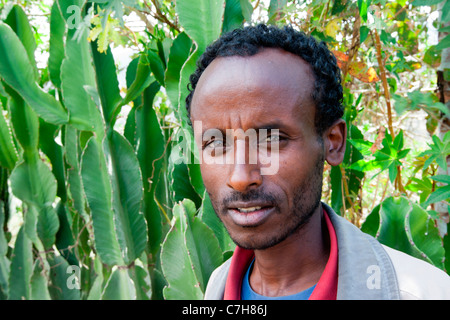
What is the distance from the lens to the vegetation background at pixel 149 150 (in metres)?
1.49

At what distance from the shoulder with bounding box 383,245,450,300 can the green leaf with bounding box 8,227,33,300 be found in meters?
2.05

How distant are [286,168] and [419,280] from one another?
0.33 meters

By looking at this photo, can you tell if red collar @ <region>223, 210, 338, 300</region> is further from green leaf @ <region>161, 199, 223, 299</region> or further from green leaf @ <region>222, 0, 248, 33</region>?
green leaf @ <region>222, 0, 248, 33</region>

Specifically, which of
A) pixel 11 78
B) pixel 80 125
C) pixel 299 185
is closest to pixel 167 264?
pixel 80 125

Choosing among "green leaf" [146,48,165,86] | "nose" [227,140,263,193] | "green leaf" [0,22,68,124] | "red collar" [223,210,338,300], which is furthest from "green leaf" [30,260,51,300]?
"nose" [227,140,263,193]

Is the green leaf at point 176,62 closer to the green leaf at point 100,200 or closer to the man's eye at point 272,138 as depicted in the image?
the green leaf at point 100,200

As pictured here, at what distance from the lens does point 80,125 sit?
1.91 metres

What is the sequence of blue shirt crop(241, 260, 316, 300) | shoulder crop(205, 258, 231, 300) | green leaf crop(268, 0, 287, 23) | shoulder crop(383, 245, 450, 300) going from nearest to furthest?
1. shoulder crop(383, 245, 450, 300)
2. blue shirt crop(241, 260, 316, 300)
3. shoulder crop(205, 258, 231, 300)
4. green leaf crop(268, 0, 287, 23)

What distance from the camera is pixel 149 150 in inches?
84.4

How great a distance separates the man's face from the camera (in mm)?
877

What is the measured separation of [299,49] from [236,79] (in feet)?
0.55

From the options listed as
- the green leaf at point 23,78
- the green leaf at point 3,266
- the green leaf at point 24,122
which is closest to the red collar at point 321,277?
the green leaf at point 23,78

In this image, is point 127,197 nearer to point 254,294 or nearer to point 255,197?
point 254,294

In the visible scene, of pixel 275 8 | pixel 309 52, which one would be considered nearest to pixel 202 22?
pixel 275 8
